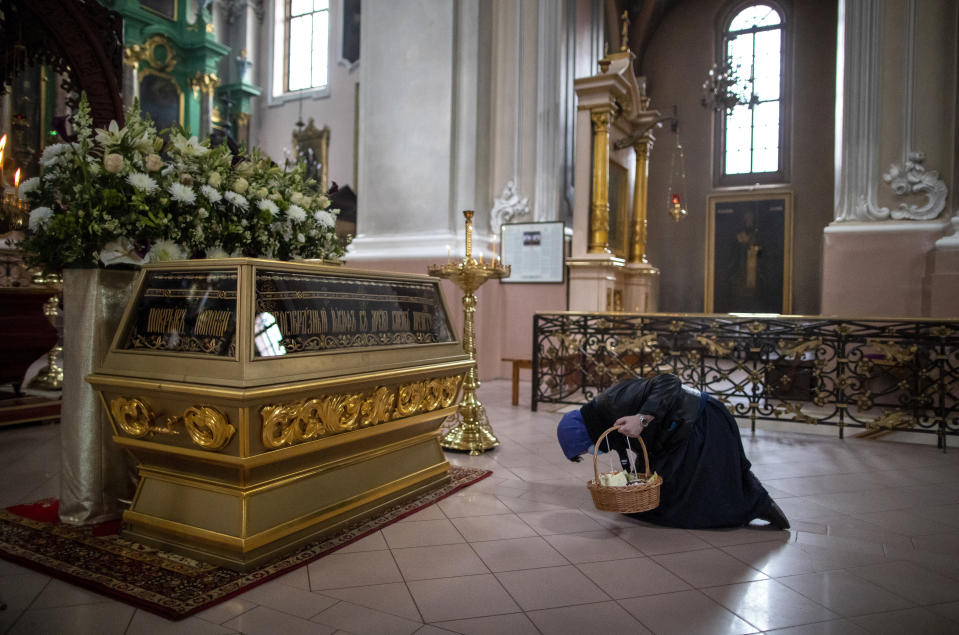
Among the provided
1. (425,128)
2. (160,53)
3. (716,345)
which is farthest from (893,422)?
(160,53)

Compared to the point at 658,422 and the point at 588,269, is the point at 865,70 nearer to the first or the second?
the point at 588,269

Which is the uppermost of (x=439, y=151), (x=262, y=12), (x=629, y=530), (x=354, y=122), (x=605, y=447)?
(x=262, y=12)

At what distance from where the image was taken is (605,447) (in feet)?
11.7

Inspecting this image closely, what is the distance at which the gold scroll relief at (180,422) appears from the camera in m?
2.58

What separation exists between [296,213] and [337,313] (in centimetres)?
81

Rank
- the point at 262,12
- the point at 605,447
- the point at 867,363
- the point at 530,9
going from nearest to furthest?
the point at 605,447, the point at 867,363, the point at 530,9, the point at 262,12

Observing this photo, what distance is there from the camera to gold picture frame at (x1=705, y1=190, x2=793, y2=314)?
13523mm

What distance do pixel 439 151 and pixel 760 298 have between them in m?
8.16

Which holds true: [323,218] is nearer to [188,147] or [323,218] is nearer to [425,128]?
[188,147]

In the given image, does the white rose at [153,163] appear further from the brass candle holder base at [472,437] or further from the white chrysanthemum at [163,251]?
the brass candle holder base at [472,437]

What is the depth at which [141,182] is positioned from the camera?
3.01 m

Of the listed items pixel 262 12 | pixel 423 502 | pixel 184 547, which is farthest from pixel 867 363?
pixel 262 12

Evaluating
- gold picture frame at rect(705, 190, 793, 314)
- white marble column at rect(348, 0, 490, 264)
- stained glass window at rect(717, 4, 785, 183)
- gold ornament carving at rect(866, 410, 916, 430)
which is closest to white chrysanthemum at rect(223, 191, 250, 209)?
gold ornament carving at rect(866, 410, 916, 430)

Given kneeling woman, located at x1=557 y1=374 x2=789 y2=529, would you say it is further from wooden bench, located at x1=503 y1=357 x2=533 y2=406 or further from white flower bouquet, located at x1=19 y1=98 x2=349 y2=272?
wooden bench, located at x1=503 y1=357 x2=533 y2=406
